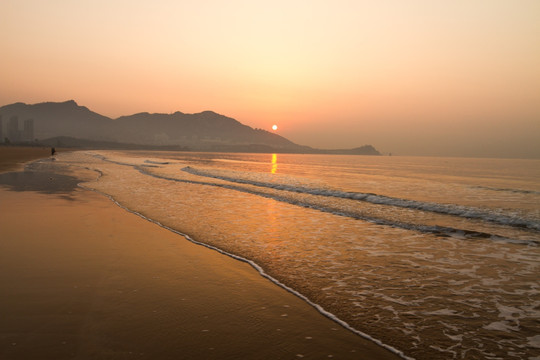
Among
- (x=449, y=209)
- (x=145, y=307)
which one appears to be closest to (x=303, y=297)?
(x=145, y=307)

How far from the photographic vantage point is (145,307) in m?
5.89

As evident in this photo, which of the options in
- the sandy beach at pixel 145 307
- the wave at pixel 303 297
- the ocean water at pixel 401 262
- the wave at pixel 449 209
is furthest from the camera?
the wave at pixel 449 209

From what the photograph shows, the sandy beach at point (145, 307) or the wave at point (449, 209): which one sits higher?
the wave at point (449, 209)

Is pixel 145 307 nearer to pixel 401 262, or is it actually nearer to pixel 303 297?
Result: pixel 303 297

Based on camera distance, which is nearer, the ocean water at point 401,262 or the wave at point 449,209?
the ocean water at point 401,262

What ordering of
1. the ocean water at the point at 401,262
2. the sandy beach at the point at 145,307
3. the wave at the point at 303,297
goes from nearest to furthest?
1. the sandy beach at the point at 145,307
2. the wave at the point at 303,297
3. the ocean water at the point at 401,262

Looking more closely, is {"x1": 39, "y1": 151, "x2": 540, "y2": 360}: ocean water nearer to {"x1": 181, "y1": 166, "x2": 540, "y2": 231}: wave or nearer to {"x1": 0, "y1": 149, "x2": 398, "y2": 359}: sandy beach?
{"x1": 181, "y1": 166, "x2": 540, "y2": 231}: wave

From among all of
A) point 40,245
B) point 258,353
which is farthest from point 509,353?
point 40,245

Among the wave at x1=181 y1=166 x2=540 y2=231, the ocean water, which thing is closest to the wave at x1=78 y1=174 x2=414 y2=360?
the ocean water

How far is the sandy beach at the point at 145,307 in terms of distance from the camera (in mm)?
4641

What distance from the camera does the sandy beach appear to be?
4641 millimetres

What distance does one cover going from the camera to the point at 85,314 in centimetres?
552

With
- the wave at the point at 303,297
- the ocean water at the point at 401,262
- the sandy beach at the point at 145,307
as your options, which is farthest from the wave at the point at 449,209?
the sandy beach at the point at 145,307

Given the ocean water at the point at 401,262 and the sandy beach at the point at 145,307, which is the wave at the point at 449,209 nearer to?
the ocean water at the point at 401,262
